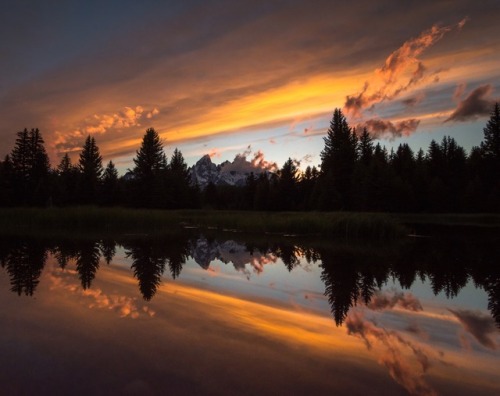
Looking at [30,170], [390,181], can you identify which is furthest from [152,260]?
[30,170]

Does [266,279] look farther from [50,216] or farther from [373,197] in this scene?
[373,197]

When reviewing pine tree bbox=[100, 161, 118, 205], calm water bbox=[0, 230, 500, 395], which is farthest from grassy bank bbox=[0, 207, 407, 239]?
pine tree bbox=[100, 161, 118, 205]

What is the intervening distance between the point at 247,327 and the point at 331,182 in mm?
49289

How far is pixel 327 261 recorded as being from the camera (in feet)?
49.9

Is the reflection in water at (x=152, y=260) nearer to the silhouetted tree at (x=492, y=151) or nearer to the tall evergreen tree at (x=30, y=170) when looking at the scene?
the tall evergreen tree at (x=30, y=170)

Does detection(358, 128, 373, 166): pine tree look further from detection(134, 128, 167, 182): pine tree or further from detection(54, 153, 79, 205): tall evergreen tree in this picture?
detection(54, 153, 79, 205): tall evergreen tree

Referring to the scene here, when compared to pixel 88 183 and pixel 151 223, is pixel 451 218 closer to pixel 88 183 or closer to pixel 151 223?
pixel 151 223

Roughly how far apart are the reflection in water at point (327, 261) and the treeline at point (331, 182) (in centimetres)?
3493

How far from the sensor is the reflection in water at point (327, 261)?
1025 centimetres

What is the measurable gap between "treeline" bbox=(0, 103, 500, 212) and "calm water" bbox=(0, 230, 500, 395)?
4270 cm

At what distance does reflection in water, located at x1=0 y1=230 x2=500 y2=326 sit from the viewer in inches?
404

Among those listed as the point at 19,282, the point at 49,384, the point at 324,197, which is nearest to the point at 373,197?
the point at 324,197

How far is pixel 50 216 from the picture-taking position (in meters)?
28.5

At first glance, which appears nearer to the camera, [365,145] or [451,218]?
→ [451,218]
